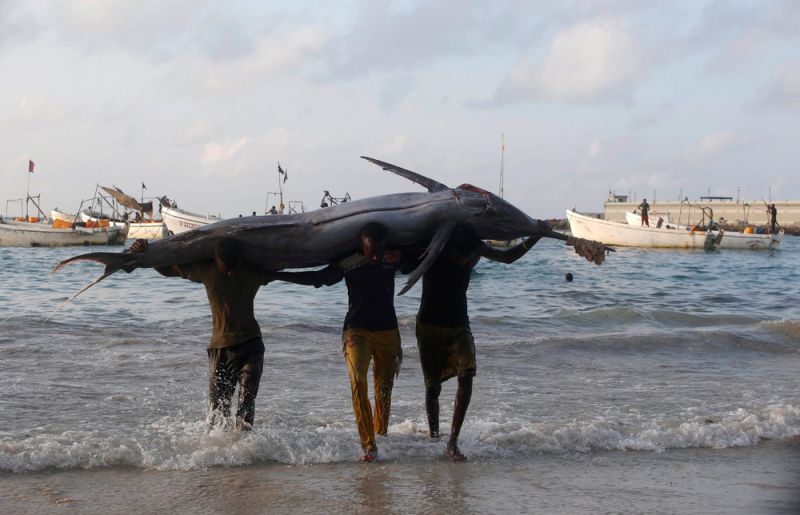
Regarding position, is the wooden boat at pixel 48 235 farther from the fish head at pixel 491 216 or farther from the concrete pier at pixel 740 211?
the concrete pier at pixel 740 211

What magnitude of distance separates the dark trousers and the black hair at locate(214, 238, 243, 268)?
22.9 inches

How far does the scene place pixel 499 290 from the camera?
2375cm

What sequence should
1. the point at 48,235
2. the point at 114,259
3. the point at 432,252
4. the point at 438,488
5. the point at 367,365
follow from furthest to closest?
the point at 48,235, the point at 367,365, the point at 114,259, the point at 432,252, the point at 438,488

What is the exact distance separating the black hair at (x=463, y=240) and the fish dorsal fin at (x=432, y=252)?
0.43ft

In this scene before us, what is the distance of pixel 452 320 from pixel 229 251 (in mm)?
1663

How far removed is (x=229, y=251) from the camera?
607cm

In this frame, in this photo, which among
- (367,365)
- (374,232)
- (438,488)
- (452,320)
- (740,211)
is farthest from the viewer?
(740,211)

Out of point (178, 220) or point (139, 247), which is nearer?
point (139, 247)

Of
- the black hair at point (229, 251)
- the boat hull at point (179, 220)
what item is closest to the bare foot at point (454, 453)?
the black hair at point (229, 251)

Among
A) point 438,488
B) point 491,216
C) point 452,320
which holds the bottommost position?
point 438,488

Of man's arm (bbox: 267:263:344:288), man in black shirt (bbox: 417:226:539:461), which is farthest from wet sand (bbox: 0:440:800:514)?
man's arm (bbox: 267:263:344:288)

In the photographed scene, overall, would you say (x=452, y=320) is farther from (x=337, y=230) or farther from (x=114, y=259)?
(x=114, y=259)

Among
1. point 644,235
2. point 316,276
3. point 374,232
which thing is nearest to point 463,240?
point 374,232

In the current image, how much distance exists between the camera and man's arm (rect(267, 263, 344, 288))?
20.0ft
